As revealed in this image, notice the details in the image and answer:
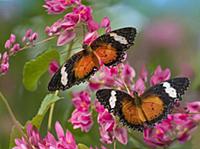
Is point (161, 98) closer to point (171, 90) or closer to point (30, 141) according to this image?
point (171, 90)

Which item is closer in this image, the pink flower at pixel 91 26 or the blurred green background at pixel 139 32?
the pink flower at pixel 91 26

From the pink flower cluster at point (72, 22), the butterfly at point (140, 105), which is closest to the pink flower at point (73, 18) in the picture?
the pink flower cluster at point (72, 22)

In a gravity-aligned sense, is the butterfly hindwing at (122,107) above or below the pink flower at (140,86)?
above

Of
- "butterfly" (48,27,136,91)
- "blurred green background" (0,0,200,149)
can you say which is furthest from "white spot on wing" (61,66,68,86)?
"blurred green background" (0,0,200,149)

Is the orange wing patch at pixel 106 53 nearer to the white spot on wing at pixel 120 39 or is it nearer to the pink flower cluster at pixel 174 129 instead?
the white spot on wing at pixel 120 39

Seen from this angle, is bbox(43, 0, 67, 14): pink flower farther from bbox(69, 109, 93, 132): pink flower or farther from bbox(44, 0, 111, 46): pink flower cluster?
bbox(69, 109, 93, 132): pink flower

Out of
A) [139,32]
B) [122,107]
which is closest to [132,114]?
[122,107]
